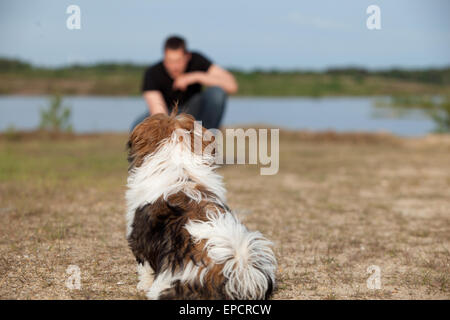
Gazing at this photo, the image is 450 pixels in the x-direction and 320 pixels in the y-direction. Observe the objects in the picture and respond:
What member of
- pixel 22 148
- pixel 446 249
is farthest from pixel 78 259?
pixel 22 148

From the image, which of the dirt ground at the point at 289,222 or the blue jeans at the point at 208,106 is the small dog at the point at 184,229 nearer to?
the dirt ground at the point at 289,222

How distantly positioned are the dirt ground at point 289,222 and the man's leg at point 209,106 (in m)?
1.11

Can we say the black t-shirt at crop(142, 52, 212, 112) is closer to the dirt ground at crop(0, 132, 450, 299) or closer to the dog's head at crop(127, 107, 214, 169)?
the dirt ground at crop(0, 132, 450, 299)

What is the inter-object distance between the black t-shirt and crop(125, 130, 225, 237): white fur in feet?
15.9

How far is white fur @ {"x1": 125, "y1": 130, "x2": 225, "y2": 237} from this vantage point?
11.0 ft

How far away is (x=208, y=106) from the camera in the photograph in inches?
336

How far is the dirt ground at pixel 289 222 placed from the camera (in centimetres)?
360

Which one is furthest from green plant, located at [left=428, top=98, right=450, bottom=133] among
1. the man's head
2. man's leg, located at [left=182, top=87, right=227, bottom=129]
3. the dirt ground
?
the man's head

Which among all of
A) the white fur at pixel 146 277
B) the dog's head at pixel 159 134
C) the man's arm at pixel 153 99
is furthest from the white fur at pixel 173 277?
the man's arm at pixel 153 99

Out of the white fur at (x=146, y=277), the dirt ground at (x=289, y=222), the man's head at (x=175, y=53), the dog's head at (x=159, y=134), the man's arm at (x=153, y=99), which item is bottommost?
the dirt ground at (x=289, y=222)

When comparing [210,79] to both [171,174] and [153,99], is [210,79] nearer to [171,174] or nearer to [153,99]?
[153,99]
